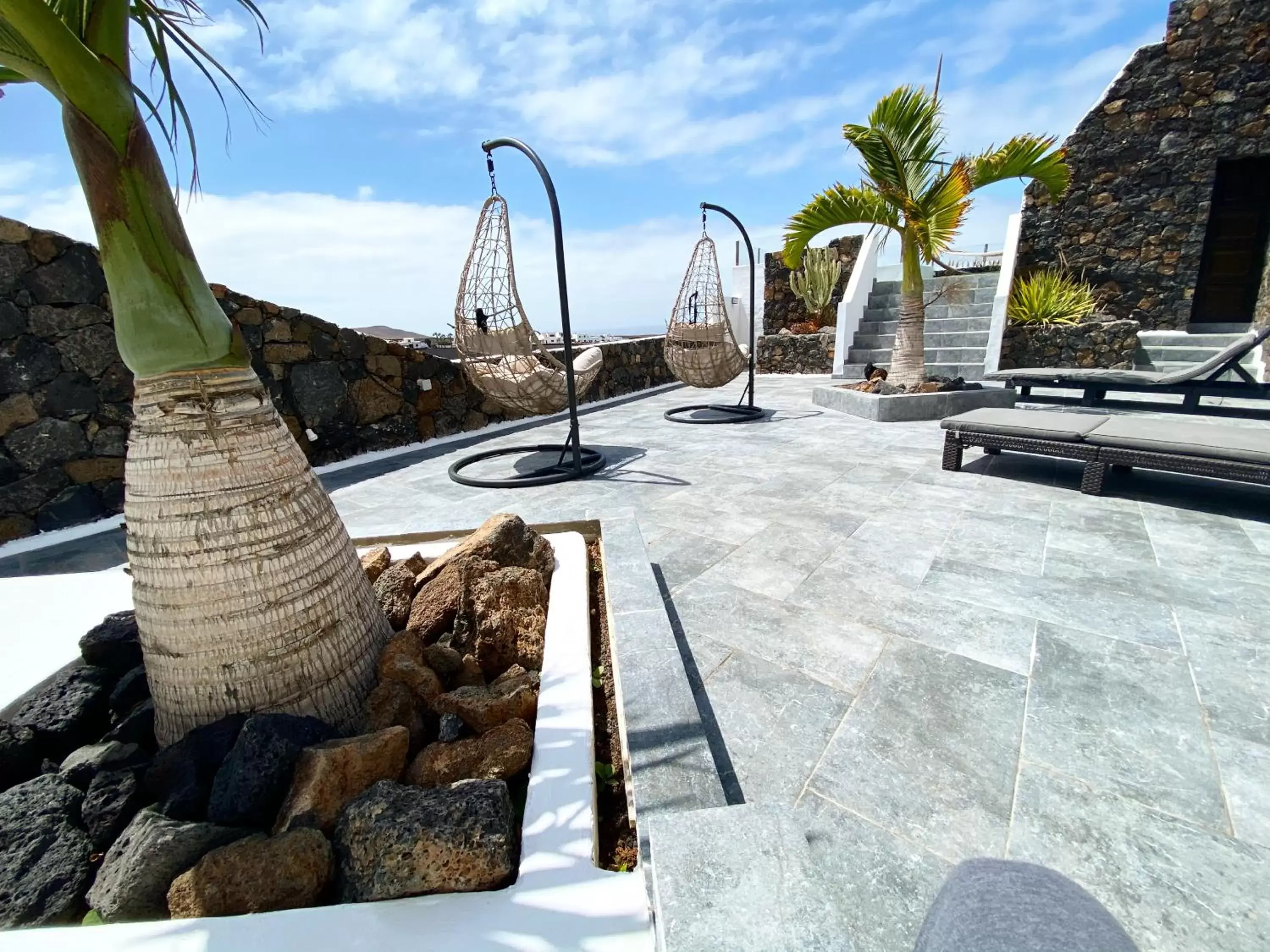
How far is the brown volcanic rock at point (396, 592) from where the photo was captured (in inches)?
61.5

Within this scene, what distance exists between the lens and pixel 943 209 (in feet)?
16.5

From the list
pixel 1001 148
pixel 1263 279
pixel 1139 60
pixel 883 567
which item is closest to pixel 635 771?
pixel 883 567

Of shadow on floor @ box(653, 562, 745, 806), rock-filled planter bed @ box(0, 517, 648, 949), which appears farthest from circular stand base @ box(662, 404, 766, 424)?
rock-filled planter bed @ box(0, 517, 648, 949)

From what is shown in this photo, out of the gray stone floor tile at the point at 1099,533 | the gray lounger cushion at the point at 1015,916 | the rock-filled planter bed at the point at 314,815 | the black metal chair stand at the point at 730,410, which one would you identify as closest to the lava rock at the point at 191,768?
the rock-filled planter bed at the point at 314,815

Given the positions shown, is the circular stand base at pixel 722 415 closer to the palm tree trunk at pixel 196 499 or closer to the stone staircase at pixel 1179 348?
the palm tree trunk at pixel 196 499

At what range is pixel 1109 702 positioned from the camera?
1.42 m

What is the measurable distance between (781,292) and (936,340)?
3873 mm

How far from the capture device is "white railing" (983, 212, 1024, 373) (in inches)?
274

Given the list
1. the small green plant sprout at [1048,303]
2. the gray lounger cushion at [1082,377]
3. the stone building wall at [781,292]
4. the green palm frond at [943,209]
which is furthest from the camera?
the stone building wall at [781,292]

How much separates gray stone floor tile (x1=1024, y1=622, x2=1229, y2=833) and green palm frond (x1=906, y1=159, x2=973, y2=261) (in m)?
4.60

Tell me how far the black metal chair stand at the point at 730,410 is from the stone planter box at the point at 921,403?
972 millimetres

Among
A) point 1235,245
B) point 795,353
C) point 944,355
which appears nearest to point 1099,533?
point 944,355

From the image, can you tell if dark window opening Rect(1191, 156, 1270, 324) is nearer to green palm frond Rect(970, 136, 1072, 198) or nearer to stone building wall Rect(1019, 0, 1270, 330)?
stone building wall Rect(1019, 0, 1270, 330)

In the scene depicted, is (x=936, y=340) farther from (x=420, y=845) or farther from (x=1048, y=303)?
(x=420, y=845)
